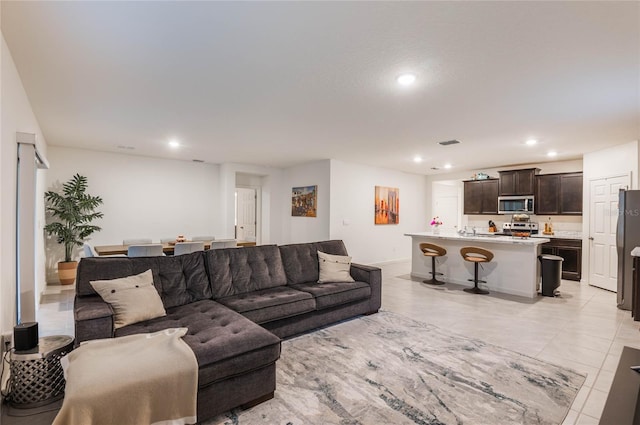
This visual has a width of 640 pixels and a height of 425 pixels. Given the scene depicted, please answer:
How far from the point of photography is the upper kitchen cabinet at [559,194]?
647 centimetres

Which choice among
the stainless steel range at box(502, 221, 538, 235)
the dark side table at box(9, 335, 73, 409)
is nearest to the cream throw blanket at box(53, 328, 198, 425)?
the dark side table at box(9, 335, 73, 409)

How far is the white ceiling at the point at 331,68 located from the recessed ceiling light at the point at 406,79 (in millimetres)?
→ 62

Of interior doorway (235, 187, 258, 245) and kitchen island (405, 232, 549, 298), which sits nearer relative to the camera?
kitchen island (405, 232, 549, 298)

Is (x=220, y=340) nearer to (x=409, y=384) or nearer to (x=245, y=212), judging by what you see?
→ (x=409, y=384)

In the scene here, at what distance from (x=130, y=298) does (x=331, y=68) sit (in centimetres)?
252

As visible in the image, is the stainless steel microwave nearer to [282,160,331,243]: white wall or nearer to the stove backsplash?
the stove backsplash

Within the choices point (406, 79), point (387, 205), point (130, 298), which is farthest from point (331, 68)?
point (387, 205)

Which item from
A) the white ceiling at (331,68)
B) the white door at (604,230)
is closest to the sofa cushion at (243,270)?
the white ceiling at (331,68)

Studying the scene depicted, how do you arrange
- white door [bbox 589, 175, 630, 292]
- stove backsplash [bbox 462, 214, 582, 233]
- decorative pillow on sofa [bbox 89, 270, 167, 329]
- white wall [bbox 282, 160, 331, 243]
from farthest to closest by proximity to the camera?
white wall [bbox 282, 160, 331, 243] < stove backsplash [bbox 462, 214, 582, 233] < white door [bbox 589, 175, 630, 292] < decorative pillow on sofa [bbox 89, 270, 167, 329]

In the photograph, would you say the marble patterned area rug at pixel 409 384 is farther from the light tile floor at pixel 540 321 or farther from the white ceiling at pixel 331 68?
the white ceiling at pixel 331 68

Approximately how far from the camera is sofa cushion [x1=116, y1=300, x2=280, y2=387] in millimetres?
1966

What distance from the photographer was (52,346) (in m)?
2.20

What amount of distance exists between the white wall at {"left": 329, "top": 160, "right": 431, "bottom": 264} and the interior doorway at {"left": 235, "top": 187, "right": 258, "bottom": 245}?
9.23 ft

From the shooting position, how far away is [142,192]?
673 centimetres
